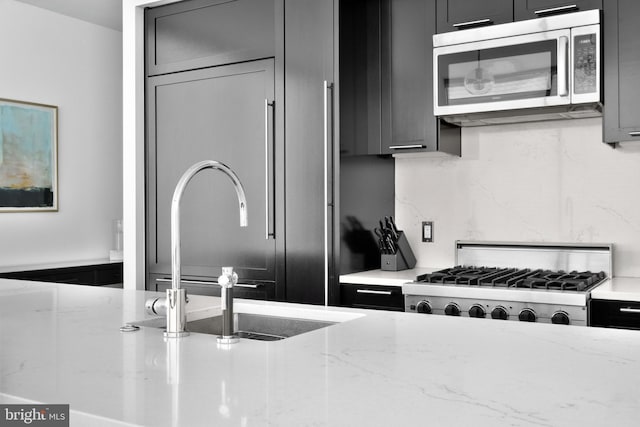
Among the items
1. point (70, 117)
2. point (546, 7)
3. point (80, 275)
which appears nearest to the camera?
point (546, 7)

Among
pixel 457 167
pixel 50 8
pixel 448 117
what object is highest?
pixel 50 8

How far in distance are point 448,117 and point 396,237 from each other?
0.72m

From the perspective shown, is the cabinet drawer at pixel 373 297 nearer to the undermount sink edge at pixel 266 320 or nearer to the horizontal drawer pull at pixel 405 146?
the horizontal drawer pull at pixel 405 146

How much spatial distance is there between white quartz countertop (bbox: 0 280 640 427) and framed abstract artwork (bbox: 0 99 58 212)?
9.67 ft

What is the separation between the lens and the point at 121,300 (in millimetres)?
2225

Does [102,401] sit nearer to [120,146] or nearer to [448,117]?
[448,117]

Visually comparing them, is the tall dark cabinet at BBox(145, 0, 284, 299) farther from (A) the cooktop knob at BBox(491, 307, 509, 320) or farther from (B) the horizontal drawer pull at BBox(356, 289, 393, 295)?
(A) the cooktop knob at BBox(491, 307, 509, 320)

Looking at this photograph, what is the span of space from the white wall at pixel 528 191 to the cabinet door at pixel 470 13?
625 millimetres

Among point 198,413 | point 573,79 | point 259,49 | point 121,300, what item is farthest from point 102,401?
point 259,49

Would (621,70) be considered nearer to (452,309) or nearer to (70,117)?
(452,309)

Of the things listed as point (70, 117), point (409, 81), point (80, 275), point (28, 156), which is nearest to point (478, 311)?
point (409, 81)

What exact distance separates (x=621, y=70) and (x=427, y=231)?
1.36m

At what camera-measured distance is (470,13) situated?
10.7ft

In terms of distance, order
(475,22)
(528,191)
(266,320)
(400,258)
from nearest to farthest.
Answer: (266,320) → (475,22) → (528,191) → (400,258)
